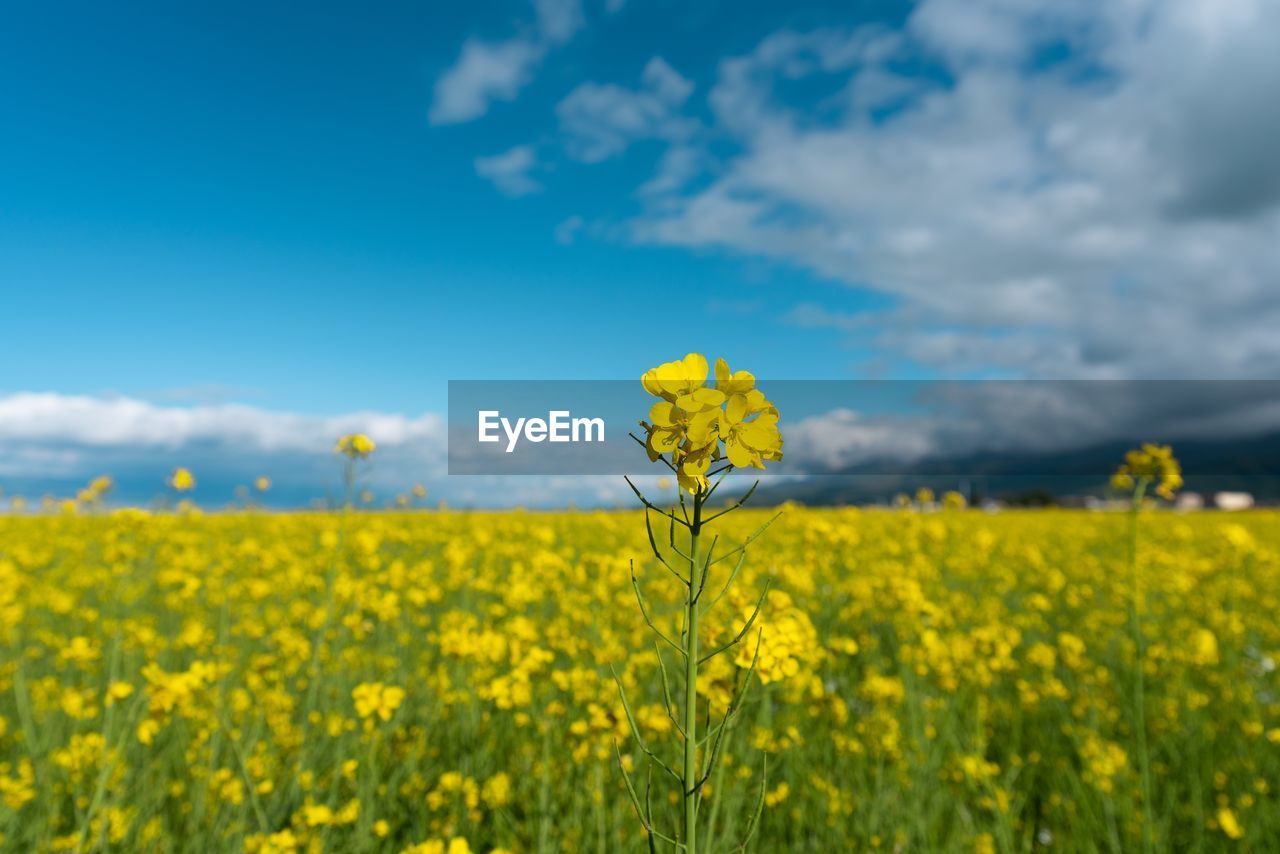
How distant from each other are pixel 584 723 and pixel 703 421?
2.17 metres

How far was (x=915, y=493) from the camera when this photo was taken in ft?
27.1

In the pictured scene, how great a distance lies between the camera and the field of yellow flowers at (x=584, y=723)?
2924mm

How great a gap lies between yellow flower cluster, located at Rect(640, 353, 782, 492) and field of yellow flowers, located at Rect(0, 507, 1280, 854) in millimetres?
739

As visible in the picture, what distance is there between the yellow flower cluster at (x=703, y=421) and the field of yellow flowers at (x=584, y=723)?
0.74 meters

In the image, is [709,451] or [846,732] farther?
[846,732]

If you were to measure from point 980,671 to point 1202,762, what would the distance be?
1522 mm

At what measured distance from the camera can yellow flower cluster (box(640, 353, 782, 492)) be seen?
1006 millimetres

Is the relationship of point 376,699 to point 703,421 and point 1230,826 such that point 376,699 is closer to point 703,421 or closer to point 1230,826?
point 703,421

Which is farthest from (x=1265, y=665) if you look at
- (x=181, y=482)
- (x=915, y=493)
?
(x=181, y=482)

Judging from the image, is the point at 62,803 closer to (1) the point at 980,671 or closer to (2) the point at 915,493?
(1) the point at 980,671

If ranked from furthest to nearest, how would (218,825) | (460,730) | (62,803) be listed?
(460,730) < (62,803) < (218,825)

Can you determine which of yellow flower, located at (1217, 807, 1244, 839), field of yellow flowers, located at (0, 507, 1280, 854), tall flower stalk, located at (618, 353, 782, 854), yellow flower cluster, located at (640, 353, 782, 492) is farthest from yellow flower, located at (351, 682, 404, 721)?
yellow flower, located at (1217, 807, 1244, 839)

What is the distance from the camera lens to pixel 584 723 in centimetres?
279

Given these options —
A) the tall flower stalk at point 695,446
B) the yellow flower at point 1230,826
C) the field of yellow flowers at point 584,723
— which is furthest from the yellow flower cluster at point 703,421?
the yellow flower at point 1230,826
